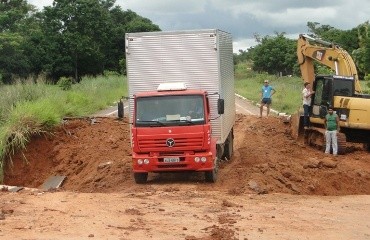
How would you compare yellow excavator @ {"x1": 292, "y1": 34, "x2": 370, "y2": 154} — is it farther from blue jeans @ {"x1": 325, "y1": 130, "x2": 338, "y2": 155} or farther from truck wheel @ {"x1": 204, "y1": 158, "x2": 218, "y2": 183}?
truck wheel @ {"x1": 204, "y1": 158, "x2": 218, "y2": 183}

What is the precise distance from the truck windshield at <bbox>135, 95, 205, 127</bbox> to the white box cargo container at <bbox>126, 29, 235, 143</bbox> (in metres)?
0.94

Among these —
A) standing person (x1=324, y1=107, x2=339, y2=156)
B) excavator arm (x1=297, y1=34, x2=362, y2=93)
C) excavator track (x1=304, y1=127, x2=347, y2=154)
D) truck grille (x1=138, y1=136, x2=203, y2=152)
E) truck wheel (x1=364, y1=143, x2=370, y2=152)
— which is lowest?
truck wheel (x1=364, y1=143, x2=370, y2=152)

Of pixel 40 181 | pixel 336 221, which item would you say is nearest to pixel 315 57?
pixel 40 181

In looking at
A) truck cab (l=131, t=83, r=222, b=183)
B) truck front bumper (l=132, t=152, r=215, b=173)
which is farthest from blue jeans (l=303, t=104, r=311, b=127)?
truck front bumper (l=132, t=152, r=215, b=173)

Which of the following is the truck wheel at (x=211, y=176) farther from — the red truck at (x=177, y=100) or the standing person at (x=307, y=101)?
the standing person at (x=307, y=101)

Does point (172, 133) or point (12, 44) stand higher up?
point (12, 44)

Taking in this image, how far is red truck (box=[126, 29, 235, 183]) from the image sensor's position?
15859 mm

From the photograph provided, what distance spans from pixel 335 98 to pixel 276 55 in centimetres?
6356

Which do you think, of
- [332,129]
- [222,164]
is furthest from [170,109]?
[332,129]

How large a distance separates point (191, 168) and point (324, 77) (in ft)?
25.4

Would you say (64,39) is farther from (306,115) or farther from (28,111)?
(306,115)

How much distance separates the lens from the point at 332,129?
20.3 metres

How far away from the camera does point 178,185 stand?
16.1 m

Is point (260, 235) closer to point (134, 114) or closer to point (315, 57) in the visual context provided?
point (134, 114)
